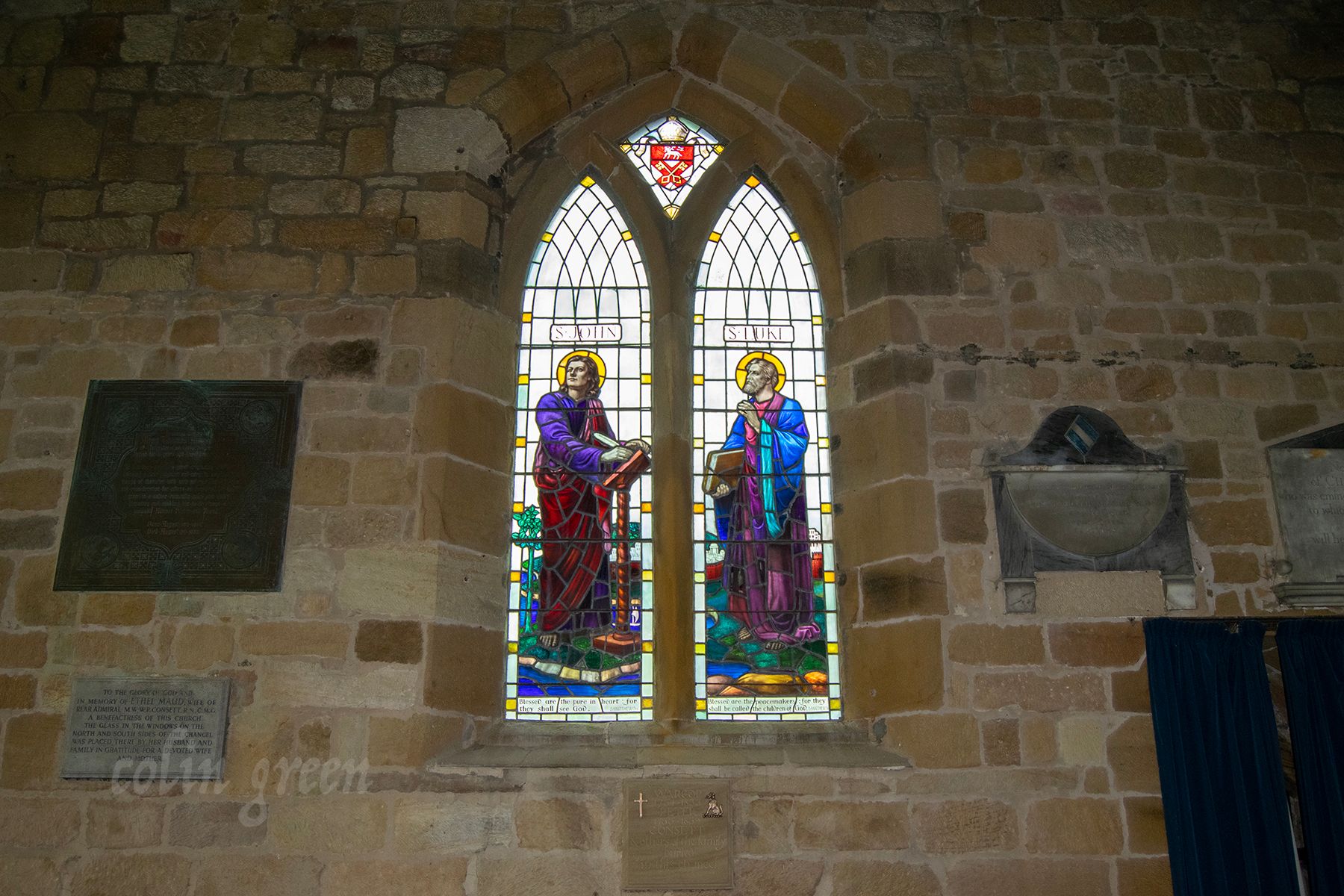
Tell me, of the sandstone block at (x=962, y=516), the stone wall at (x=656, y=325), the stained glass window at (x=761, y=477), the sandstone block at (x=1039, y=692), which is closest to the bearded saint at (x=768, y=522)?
the stained glass window at (x=761, y=477)

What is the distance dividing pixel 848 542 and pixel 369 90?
2.91 m

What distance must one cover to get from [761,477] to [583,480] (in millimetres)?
769

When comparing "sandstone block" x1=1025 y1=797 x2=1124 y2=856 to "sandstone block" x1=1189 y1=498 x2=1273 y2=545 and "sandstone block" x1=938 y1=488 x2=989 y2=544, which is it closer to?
"sandstone block" x1=938 y1=488 x2=989 y2=544

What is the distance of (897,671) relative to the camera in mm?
4219

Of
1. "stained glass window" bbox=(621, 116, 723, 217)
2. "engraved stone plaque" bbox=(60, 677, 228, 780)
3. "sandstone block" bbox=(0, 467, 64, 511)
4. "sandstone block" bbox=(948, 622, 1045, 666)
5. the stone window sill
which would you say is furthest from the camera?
"stained glass window" bbox=(621, 116, 723, 217)

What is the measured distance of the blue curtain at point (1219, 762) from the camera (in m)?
3.81

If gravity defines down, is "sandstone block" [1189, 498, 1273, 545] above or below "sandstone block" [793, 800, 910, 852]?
above

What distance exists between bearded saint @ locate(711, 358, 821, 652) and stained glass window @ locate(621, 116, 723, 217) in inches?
39.0

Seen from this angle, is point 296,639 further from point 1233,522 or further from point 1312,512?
point 1312,512

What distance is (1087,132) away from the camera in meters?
4.91

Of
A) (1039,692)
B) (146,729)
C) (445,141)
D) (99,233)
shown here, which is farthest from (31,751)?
(1039,692)

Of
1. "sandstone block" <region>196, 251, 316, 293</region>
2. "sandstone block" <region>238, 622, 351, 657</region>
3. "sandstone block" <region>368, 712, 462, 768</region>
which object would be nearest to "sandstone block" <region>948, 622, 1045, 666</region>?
"sandstone block" <region>368, 712, 462, 768</region>

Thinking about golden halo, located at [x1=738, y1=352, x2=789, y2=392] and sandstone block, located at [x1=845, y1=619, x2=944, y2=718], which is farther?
golden halo, located at [x1=738, y1=352, x2=789, y2=392]

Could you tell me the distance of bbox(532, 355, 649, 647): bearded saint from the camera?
14.7ft
